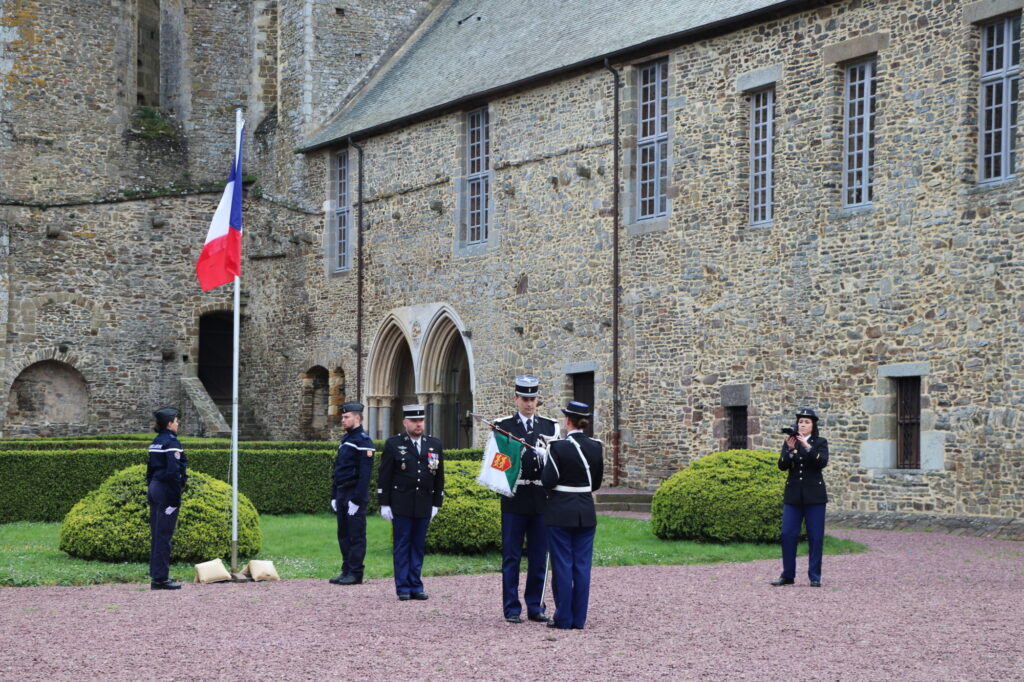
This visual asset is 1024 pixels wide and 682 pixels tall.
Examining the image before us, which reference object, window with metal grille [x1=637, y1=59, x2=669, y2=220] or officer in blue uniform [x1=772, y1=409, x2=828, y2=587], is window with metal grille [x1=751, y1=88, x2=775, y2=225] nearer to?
window with metal grille [x1=637, y1=59, x2=669, y2=220]

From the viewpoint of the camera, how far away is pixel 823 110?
20672 mm

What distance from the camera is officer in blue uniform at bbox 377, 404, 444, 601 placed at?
12.3m

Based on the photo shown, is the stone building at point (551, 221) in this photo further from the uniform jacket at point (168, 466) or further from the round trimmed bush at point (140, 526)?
the uniform jacket at point (168, 466)

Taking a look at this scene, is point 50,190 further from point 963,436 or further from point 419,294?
point 963,436

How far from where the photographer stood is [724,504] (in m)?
16.5

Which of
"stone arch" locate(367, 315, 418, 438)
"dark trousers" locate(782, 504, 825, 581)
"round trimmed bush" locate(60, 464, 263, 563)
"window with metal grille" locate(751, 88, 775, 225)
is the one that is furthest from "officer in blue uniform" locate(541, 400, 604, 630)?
"stone arch" locate(367, 315, 418, 438)

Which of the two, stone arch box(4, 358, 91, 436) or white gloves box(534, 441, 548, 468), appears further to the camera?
stone arch box(4, 358, 91, 436)

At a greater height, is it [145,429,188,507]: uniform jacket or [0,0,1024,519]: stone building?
[0,0,1024,519]: stone building

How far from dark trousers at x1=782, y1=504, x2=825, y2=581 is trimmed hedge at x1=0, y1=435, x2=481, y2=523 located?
23.7 ft

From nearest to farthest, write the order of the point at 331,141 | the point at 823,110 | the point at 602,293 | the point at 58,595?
the point at 58,595 < the point at 823,110 < the point at 602,293 < the point at 331,141

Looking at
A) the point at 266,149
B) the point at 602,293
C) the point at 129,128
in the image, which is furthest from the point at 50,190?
the point at 602,293

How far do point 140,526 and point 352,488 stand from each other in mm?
2485

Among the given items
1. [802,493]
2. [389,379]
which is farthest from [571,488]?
[389,379]

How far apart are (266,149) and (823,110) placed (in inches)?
627
